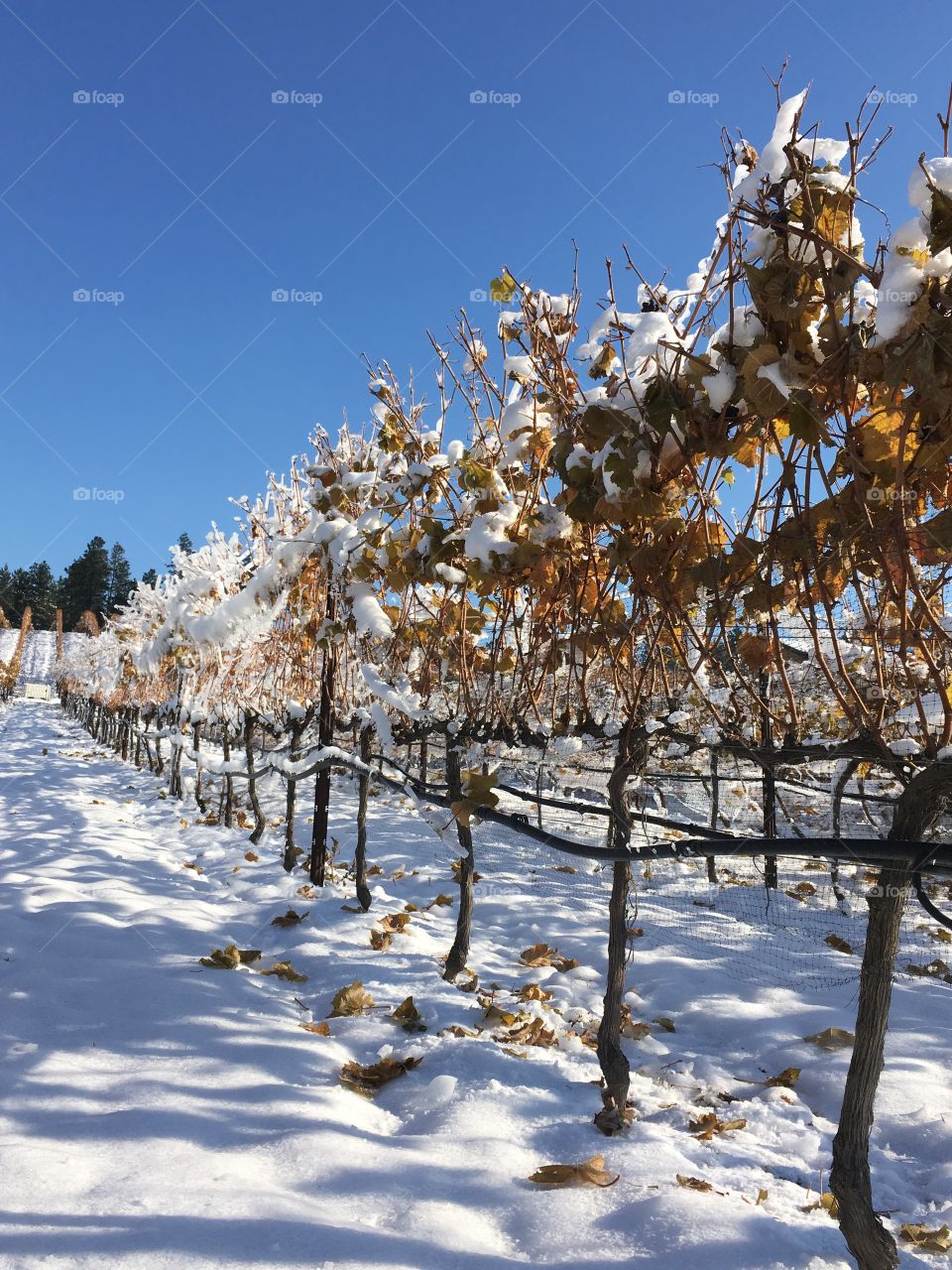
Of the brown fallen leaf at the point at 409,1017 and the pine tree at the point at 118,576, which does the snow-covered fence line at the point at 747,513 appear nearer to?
the brown fallen leaf at the point at 409,1017

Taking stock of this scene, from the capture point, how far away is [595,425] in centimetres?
215

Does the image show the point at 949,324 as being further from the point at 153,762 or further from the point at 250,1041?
the point at 153,762

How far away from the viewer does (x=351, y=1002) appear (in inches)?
163

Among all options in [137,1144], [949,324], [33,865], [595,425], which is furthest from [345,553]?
[33,865]

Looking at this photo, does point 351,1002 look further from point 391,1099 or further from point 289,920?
point 289,920

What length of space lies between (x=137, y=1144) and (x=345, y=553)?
321cm

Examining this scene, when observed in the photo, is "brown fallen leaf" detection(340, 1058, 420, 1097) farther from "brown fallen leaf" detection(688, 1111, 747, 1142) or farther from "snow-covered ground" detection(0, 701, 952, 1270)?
"brown fallen leaf" detection(688, 1111, 747, 1142)

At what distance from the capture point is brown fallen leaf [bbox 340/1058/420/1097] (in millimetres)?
3204

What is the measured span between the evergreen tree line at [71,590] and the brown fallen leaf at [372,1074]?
274 ft

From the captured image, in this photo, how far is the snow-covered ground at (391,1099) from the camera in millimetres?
2000

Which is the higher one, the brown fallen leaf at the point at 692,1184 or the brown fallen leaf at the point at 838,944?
the brown fallen leaf at the point at 692,1184

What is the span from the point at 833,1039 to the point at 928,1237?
173 cm

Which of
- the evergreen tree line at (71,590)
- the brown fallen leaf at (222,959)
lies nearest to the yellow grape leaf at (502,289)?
the brown fallen leaf at (222,959)

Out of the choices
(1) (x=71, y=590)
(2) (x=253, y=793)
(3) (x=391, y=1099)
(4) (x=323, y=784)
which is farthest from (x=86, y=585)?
(3) (x=391, y=1099)
